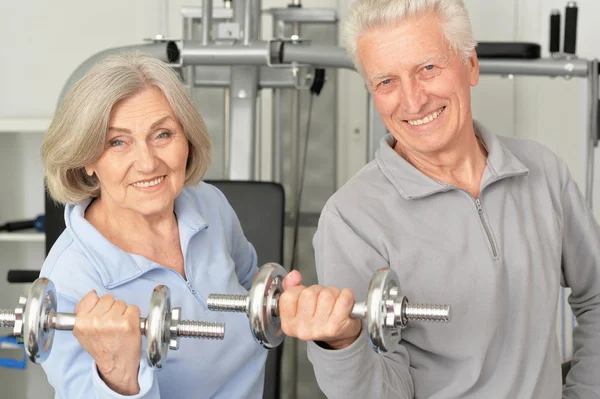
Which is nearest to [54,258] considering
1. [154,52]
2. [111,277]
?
[111,277]

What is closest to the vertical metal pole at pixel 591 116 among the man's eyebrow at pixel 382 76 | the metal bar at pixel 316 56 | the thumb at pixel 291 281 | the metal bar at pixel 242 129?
the metal bar at pixel 316 56

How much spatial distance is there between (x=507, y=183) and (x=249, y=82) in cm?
130

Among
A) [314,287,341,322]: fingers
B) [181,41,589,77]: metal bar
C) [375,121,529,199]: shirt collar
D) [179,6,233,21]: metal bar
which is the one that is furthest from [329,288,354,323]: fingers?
[179,6,233,21]: metal bar

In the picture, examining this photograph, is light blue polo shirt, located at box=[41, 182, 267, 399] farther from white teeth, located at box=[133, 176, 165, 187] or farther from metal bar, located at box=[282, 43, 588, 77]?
metal bar, located at box=[282, 43, 588, 77]

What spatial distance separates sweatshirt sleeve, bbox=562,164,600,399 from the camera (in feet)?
5.15

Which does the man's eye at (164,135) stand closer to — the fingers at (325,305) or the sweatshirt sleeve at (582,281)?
the fingers at (325,305)

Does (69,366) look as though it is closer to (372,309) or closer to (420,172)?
(372,309)

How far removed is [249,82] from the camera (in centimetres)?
265

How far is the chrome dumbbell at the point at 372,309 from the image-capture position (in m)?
1.08

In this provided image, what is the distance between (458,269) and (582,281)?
350 millimetres

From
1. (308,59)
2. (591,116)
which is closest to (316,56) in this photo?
(308,59)

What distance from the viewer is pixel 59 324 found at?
1132 mm

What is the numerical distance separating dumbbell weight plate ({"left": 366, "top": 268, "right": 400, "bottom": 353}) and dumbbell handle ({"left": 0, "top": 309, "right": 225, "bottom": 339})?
0.67 ft

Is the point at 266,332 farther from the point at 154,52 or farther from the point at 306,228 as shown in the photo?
the point at 306,228
